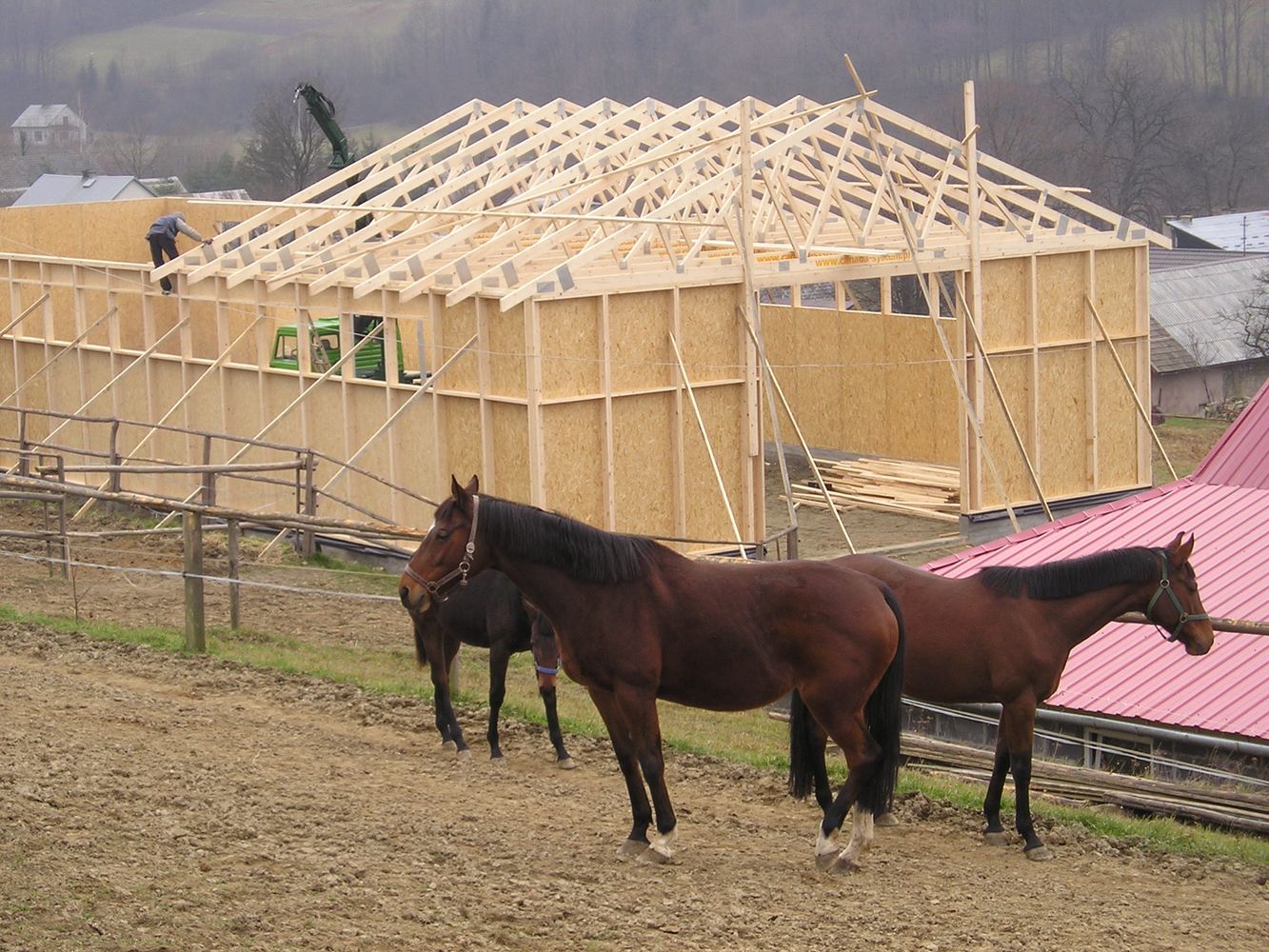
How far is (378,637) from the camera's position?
15680 millimetres

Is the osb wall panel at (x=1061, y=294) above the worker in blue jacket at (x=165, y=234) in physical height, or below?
below

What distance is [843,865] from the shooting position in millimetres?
7738

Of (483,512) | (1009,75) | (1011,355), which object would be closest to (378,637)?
(483,512)

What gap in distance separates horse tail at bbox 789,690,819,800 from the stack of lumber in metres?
14.5

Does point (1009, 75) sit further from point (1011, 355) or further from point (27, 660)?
point (27, 660)

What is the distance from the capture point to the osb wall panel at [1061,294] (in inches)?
883

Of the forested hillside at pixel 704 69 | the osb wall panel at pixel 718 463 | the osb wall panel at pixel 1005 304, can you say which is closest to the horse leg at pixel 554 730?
the osb wall panel at pixel 718 463

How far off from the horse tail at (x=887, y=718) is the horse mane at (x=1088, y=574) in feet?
3.07

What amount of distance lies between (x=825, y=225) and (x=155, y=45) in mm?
103969

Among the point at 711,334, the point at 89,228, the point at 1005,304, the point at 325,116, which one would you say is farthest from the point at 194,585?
the point at 325,116

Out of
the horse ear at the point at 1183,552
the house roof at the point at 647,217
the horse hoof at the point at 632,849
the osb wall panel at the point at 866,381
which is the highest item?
the house roof at the point at 647,217

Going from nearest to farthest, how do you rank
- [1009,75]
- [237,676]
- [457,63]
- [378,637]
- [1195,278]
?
[237,676]
[378,637]
[1195,278]
[1009,75]
[457,63]

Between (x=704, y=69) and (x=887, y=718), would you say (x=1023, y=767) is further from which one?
(x=704, y=69)

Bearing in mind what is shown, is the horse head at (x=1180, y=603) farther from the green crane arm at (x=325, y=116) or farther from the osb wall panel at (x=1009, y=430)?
the green crane arm at (x=325, y=116)
